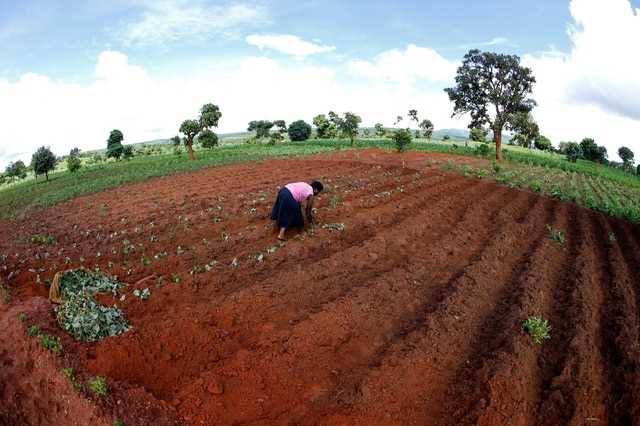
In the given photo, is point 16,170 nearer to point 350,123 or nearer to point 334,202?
point 350,123

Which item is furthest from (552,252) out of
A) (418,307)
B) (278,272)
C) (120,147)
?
(120,147)

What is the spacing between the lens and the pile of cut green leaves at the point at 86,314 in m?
5.86

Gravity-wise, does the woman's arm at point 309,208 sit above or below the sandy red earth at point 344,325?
above

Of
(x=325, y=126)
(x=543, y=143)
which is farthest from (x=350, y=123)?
(x=543, y=143)

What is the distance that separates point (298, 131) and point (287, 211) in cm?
5908

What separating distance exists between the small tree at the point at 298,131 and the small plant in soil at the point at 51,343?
205 ft

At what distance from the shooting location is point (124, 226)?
13.1 metres

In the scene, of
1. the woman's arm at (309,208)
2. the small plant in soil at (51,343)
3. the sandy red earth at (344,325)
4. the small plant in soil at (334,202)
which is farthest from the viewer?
the small plant in soil at (334,202)

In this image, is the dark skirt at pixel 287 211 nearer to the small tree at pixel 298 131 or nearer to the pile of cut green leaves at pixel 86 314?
the pile of cut green leaves at pixel 86 314

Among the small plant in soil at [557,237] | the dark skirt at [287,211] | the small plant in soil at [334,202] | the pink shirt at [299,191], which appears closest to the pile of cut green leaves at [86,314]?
the dark skirt at [287,211]

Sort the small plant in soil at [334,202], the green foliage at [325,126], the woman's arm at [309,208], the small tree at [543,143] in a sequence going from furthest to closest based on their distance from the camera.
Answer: the small tree at [543,143] → the green foliage at [325,126] → the small plant in soil at [334,202] → the woman's arm at [309,208]

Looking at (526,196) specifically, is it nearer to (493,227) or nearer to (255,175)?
(493,227)

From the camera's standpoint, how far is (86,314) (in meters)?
6.09

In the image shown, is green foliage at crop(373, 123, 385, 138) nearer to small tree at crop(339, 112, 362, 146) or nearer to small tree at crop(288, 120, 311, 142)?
small tree at crop(288, 120, 311, 142)
